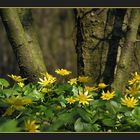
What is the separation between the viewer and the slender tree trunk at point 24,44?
232cm

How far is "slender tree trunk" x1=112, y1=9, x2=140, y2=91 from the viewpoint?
2309 millimetres

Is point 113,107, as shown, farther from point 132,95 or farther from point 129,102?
point 132,95

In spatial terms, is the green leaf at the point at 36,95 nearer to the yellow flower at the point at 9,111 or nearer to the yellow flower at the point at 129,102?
the yellow flower at the point at 9,111

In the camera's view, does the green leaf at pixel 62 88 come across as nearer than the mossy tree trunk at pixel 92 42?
Yes

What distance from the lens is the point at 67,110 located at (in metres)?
1.86

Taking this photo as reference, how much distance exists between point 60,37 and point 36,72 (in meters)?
6.26

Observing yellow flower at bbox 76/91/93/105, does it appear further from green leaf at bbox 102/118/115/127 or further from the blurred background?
the blurred background

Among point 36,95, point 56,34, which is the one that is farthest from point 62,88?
point 56,34

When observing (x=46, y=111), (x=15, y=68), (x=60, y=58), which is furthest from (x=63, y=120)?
(x=60, y=58)

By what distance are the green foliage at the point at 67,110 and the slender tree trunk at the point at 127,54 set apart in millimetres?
230

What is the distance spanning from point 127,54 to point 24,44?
485mm

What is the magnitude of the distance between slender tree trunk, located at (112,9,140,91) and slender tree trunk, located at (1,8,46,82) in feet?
1.23

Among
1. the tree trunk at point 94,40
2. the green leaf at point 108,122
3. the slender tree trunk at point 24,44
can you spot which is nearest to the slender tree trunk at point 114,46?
the tree trunk at point 94,40

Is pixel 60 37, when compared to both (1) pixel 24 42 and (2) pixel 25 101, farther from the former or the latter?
(2) pixel 25 101
